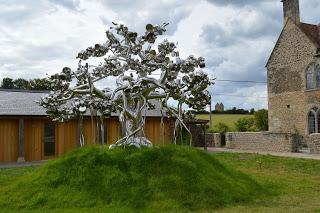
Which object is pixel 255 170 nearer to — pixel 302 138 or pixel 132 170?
pixel 132 170

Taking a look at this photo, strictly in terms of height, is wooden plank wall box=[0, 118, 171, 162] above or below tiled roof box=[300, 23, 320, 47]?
→ below

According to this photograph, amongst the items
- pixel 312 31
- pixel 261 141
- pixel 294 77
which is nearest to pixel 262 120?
pixel 294 77

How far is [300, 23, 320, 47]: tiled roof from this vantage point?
30.9 m

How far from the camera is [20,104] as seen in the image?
23.5 metres

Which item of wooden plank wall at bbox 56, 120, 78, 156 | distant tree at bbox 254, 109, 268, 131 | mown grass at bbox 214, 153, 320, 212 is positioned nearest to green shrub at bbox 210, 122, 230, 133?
distant tree at bbox 254, 109, 268, 131

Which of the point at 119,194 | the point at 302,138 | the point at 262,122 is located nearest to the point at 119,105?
the point at 119,194

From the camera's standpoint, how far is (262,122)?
37.7 m

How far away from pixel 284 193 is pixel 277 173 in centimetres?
439

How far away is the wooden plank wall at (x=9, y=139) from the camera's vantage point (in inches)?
851

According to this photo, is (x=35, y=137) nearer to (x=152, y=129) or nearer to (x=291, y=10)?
(x=152, y=129)

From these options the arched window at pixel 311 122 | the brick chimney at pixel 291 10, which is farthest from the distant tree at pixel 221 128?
the brick chimney at pixel 291 10

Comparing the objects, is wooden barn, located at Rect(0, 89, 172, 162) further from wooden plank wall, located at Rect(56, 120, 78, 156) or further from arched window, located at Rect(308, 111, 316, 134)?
arched window, located at Rect(308, 111, 316, 134)

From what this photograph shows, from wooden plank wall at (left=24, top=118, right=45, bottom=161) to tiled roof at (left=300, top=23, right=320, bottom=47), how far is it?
20707mm

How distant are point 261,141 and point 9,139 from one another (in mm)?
16362
